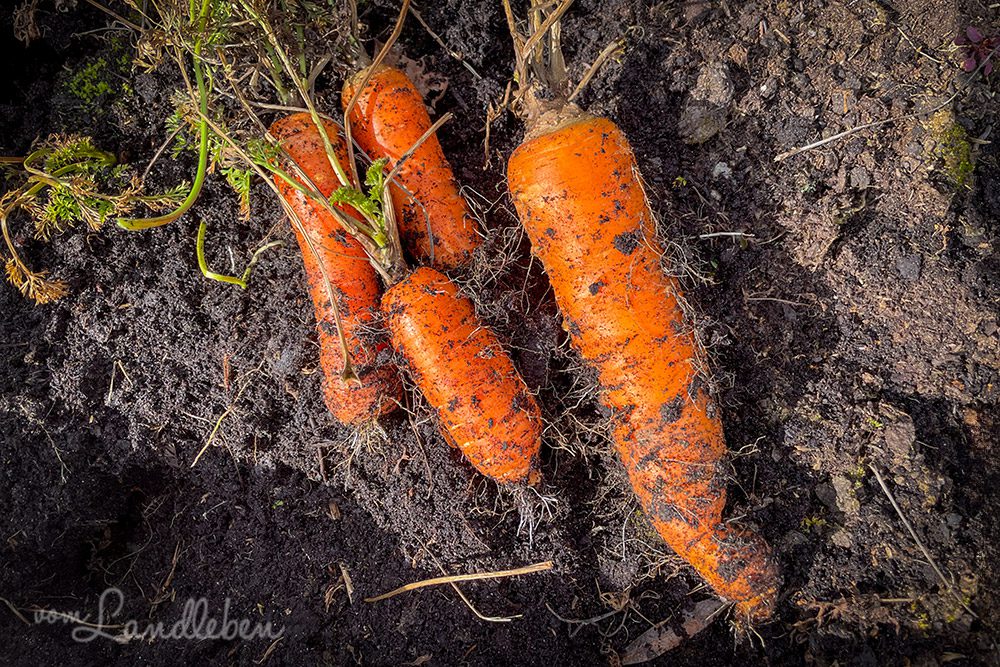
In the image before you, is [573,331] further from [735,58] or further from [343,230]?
[735,58]

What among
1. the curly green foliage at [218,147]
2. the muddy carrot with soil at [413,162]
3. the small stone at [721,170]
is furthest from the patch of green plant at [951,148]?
the curly green foliage at [218,147]

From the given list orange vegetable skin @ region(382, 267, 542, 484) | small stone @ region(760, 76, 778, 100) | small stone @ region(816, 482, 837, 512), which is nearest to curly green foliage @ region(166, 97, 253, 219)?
orange vegetable skin @ region(382, 267, 542, 484)

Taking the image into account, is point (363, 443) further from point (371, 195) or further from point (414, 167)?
→ point (414, 167)

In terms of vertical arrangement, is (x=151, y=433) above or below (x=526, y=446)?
above

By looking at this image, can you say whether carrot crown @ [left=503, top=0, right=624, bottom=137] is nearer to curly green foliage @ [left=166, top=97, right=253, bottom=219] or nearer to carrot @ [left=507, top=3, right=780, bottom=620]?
carrot @ [left=507, top=3, right=780, bottom=620]

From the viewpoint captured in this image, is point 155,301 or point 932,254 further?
point 155,301

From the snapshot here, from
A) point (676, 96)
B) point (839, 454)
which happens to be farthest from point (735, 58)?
point (839, 454)

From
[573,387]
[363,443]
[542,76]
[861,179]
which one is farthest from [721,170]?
[363,443]
